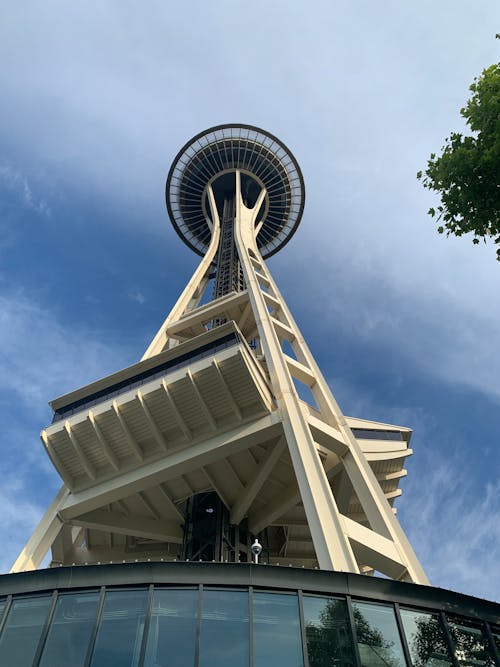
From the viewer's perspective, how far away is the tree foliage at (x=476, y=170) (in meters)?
11.8

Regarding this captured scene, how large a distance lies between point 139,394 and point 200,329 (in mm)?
11903

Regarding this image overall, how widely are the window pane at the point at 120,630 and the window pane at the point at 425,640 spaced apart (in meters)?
5.47

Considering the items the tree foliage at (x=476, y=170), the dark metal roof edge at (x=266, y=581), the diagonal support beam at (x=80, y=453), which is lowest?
the dark metal roof edge at (x=266, y=581)

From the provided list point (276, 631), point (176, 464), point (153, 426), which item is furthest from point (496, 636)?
point (153, 426)

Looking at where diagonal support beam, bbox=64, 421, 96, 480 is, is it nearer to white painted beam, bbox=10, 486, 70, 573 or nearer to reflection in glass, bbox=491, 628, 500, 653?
white painted beam, bbox=10, 486, 70, 573

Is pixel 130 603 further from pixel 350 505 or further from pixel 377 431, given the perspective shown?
pixel 377 431

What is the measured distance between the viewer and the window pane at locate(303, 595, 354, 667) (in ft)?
35.9

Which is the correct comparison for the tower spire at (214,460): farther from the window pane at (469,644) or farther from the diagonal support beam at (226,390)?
the window pane at (469,644)

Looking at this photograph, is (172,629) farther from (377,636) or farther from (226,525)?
(226,525)

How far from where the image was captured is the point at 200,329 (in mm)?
34344

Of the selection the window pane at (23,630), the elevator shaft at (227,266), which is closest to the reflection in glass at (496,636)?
the window pane at (23,630)

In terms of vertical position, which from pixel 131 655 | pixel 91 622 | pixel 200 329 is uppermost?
pixel 200 329

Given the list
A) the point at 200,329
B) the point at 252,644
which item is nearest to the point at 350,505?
the point at 200,329

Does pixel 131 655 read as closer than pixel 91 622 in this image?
Yes
